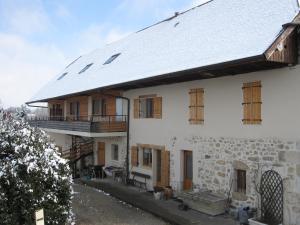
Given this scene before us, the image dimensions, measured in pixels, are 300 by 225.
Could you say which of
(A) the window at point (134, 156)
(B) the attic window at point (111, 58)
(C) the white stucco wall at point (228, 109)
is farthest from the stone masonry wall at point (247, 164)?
(B) the attic window at point (111, 58)

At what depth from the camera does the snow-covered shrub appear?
8798 mm

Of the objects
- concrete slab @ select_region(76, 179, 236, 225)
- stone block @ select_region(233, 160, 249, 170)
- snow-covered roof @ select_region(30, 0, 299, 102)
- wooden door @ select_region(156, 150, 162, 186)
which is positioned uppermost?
snow-covered roof @ select_region(30, 0, 299, 102)

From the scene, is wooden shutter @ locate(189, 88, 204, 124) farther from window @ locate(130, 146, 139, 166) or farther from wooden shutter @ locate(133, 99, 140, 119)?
window @ locate(130, 146, 139, 166)

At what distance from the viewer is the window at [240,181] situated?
1307cm

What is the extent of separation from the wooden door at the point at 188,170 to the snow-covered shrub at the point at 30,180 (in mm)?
6936

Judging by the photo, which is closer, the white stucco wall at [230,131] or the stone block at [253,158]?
the white stucco wall at [230,131]

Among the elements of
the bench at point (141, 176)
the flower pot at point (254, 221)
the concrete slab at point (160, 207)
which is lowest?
the concrete slab at point (160, 207)

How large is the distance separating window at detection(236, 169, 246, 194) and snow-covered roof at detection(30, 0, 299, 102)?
3.87 meters

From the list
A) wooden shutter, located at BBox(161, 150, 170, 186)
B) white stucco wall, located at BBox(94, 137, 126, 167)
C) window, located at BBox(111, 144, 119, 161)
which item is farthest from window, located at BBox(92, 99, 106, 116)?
wooden shutter, located at BBox(161, 150, 170, 186)

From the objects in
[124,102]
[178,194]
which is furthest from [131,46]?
[178,194]

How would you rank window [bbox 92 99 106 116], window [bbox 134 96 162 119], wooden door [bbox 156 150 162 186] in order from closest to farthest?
1. window [bbox 134 96 162 119]
2. wooden door [bbox 156 150 162 186]
3. window [bbox 92 99 106 116]

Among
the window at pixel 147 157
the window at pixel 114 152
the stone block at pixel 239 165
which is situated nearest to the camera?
the stone block at pixel 239 165

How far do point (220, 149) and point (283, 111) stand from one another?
9.83ft

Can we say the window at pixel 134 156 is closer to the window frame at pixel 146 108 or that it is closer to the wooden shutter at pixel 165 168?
the window frame at pixel 146 108
